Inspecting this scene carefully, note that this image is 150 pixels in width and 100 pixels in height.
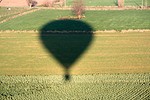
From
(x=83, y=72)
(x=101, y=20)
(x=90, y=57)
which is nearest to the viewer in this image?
(x=83, y=72)

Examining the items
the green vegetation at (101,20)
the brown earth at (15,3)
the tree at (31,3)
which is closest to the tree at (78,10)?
the green vegetation at (101,20)

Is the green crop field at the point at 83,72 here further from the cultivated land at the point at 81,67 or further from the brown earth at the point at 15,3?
the brown earth at the point at 15,3

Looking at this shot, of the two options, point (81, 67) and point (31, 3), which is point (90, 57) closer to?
point (81, 67)

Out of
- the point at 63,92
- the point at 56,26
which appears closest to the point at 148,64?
the point at 63,92

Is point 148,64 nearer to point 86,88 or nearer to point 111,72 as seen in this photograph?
point 111,72

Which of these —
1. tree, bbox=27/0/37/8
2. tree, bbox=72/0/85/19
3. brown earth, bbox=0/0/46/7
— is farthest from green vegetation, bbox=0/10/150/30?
brown earth, bbox=0/0/46/7

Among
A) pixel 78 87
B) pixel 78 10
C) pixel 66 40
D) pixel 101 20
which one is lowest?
pixel 101 20

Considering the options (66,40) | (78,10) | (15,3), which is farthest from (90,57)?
(15,3)
